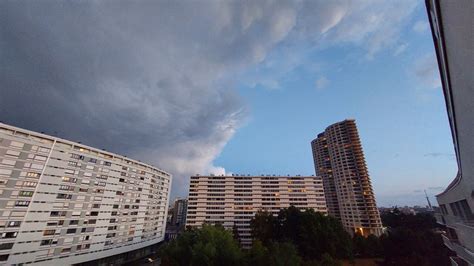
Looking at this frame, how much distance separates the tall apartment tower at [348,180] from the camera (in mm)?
74000

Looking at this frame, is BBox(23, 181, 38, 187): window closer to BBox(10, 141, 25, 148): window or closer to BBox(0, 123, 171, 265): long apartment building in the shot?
BBox(0, 123, 171, 265): long apartment building

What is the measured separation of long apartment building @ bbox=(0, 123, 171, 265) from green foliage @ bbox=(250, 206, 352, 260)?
39059 millimetres

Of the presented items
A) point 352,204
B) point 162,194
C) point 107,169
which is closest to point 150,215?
point 162,194

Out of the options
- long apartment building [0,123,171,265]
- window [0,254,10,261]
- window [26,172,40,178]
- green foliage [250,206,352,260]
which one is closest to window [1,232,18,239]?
long apartment building [0,123,171,265]

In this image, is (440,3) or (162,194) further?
(162,194)

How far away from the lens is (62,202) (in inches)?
1544

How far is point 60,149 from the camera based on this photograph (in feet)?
133

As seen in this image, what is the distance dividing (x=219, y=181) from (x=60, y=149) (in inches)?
2295

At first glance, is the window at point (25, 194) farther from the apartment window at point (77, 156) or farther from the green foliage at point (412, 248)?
the green foliage at point (412, 248)

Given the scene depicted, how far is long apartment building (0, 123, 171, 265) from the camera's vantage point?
108 ft

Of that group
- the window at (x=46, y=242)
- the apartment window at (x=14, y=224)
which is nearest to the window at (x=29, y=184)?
the apartment window at (x=14, y=224)

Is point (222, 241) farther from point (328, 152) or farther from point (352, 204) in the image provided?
point (328, 152)

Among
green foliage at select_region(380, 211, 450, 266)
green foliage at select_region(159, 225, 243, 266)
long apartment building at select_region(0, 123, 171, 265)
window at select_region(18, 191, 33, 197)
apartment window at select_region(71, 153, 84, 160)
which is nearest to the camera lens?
green foliage at select_region(159, 225, 243, 266)

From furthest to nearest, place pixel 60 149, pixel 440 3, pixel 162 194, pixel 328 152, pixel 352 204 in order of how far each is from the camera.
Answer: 1. pixel 328 152
2. pixel 352 204
3. pixel 162 194
4. pixel 60 149
5. pixel 440 3
